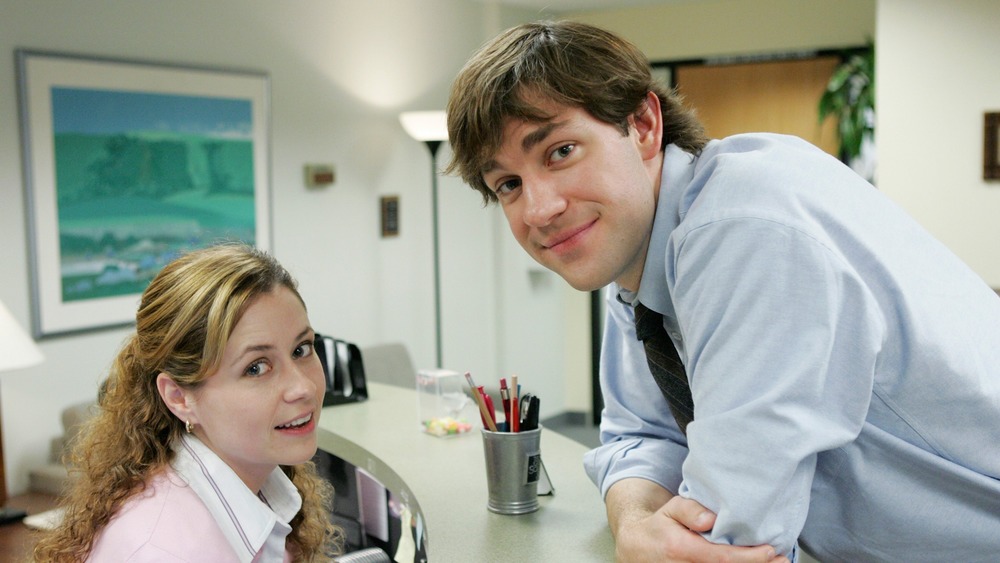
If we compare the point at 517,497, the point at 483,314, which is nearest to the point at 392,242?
the point at 483,314

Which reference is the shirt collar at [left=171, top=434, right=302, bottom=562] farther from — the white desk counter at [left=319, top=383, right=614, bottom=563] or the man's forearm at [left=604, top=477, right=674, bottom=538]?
the man's forearm at [left=604, top=477, right=674, bottom=538]

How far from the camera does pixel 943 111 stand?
4.77m

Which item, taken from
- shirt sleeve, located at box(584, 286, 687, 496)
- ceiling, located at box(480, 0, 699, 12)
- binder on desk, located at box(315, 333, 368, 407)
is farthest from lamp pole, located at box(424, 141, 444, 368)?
shirt sleeve, located at box(584, 286, 687, 496)

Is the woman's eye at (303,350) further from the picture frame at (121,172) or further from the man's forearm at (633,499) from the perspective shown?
the picture frame at (121,172)

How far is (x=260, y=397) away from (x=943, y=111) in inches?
171

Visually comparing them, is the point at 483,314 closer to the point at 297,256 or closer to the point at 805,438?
the point at 297,256

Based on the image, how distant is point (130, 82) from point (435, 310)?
7.95ft

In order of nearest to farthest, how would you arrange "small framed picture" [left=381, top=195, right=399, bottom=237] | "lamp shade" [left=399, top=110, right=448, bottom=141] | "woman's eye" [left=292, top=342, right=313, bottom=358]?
"woman's eye" [left=292, top=342, right=313, bottom=358] → "lamp shade" [left=399, top=110, right=448, bottom=141] → "small framed picture" [left=381, top=195, right=399, bottom=237]

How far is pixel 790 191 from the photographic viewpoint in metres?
1.03

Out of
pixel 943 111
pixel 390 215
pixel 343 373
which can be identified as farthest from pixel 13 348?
pixel 943 111

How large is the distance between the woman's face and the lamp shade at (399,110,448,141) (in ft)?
12.7

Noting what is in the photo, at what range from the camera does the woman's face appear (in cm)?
142

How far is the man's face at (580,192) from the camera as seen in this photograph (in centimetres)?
121

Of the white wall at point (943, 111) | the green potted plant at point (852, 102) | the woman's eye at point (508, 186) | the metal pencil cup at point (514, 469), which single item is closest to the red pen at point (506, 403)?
the metal pencil cup at point (514, 469)
